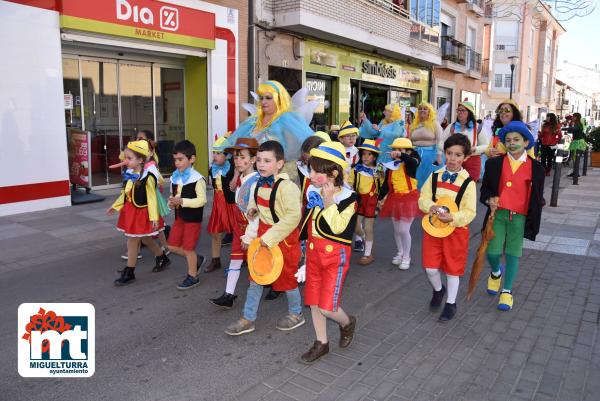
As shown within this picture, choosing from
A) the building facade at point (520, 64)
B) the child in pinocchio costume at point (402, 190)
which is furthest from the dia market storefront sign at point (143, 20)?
the building facade at point (520, 64)

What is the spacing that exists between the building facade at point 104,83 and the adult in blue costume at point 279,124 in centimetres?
504

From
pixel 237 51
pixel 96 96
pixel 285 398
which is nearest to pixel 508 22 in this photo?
pixel 237 51

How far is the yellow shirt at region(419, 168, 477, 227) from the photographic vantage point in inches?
157

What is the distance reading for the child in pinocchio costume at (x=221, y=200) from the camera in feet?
17.6

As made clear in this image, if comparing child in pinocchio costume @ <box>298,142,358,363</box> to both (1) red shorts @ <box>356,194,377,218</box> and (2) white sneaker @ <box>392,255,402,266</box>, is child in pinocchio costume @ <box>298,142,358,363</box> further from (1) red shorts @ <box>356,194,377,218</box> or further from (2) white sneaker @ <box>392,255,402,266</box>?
(2) white sneaker @ <box>392,255,402,266</box>

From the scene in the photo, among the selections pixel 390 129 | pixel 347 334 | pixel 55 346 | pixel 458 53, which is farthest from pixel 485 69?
pixel 55 346

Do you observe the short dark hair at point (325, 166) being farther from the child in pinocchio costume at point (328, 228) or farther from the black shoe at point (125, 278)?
the black shoe at point (125, 278)

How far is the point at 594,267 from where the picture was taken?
232 inches

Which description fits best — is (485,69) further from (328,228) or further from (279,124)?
(328,228)

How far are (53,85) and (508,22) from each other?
41.1m

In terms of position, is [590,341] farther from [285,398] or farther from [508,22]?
[508,22]

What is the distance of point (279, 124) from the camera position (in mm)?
5152

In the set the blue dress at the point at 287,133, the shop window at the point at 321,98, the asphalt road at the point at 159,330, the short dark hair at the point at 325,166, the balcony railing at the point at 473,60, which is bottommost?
the asphalt road at the point at 159,330

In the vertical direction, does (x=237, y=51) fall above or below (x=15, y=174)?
above
